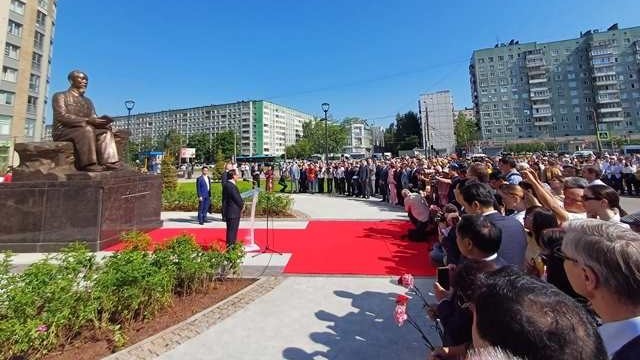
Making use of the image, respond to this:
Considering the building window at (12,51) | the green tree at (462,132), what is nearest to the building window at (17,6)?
the building window at (12,51)

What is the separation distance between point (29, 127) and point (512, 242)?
5628 centimetres

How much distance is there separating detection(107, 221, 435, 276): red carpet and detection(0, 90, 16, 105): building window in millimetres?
44982

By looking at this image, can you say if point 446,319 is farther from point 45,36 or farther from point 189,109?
point 189,109

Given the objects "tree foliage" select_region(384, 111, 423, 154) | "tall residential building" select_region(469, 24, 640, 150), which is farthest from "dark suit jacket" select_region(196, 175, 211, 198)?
"tall residential building" select_region(469, 24, 640, 150)

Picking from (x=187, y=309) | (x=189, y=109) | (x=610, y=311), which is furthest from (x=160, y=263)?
(x=189, y=109)

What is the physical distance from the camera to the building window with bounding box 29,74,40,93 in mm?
41447

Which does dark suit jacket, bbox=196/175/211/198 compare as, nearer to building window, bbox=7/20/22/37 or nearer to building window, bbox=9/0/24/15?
building window, bbox=7/20/22/37

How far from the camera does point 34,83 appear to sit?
42188 mm

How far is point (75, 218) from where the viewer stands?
725 centimetres

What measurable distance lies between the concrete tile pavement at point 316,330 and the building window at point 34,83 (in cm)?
5457

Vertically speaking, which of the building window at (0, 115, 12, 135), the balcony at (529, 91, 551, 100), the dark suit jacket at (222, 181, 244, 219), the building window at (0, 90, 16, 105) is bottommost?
the dark suit jacket at (222, 181, 244, 219)

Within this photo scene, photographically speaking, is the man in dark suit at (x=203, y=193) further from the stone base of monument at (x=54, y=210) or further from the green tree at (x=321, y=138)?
the green tree at (x=321, y=138)

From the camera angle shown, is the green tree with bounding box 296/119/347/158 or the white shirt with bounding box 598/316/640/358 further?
the green tree with bounding box 296/119/347/158

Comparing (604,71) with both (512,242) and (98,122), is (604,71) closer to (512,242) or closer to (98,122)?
(512,242)
